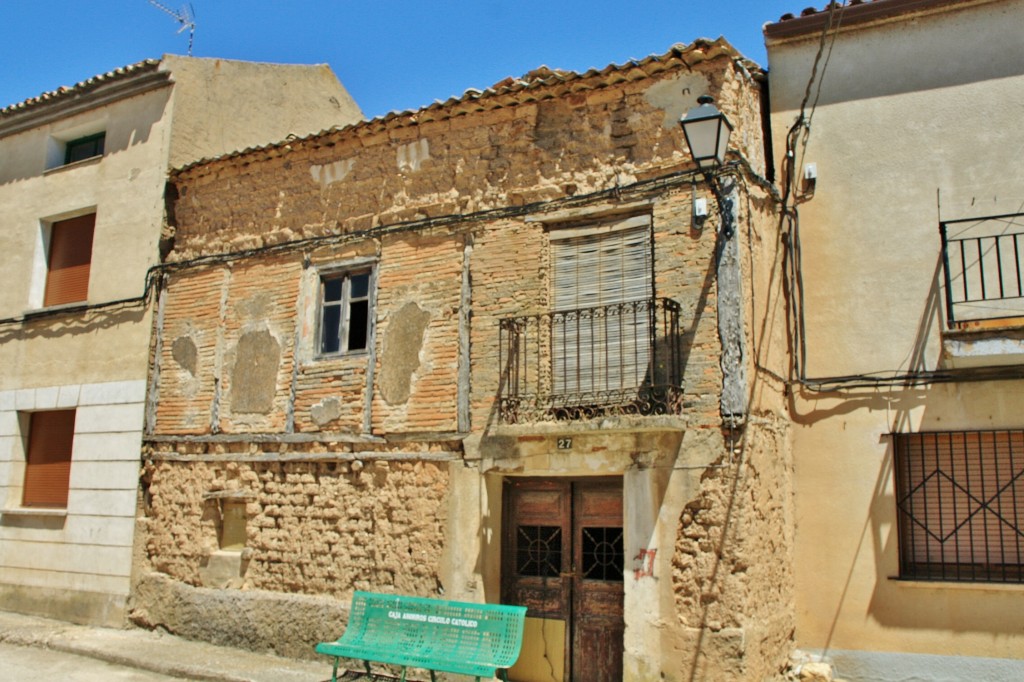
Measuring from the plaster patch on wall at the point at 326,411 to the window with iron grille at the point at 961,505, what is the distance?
5.56 metres

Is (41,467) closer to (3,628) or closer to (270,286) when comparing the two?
(3,628)

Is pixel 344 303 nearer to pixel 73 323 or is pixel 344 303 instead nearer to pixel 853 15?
pixel 73 323

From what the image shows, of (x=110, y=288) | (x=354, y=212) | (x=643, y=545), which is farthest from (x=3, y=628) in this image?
(x=643, y=545)

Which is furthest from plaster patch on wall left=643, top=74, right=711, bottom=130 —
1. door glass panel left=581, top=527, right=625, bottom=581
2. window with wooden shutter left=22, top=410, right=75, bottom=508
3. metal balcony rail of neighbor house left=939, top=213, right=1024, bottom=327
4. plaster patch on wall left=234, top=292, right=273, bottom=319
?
window with wooden shutter left=22, top=410, right=75, bottom=508

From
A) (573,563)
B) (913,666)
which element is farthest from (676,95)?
(913,666)

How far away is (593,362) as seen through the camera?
8.28m

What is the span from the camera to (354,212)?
397 inches

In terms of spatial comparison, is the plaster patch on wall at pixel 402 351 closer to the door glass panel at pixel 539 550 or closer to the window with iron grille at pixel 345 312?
the window with iron grille at pixel 345 312

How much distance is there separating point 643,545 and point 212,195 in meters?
6.94

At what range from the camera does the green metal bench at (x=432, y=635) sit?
7.13 meters

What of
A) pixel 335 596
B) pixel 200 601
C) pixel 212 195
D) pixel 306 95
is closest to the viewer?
pixel 335 596

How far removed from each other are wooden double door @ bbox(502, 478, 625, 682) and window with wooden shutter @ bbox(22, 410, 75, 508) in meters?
6.34

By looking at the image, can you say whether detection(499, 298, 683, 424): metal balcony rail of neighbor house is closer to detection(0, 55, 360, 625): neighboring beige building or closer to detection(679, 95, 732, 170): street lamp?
detection(679, 95, 732, 170): street lamp

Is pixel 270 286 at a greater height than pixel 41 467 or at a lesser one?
greater
